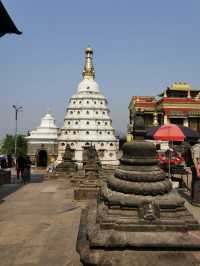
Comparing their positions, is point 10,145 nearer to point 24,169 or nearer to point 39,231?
point 24,169

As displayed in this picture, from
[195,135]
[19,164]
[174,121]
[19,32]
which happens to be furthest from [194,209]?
[174,121]

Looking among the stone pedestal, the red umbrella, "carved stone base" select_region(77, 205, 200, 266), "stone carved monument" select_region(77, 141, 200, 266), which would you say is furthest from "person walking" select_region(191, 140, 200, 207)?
the stone pedestal

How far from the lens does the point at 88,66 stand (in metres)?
38.8

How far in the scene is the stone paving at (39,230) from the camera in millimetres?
4276

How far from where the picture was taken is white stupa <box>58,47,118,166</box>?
3500cm

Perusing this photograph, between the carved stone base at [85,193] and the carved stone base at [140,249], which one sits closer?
the carved stone base at [140,249]

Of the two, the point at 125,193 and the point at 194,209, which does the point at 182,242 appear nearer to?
the point at 125,193

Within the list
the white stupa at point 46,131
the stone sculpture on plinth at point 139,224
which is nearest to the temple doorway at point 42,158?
the white stupa at point 46,131

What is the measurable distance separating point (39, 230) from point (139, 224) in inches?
104

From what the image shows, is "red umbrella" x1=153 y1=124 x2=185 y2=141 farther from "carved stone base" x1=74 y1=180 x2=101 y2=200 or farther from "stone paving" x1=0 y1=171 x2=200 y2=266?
"carved stone base" x1=74 y1=180 x2=101 y2=200

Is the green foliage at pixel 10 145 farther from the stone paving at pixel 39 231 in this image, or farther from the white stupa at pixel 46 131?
the stone paving at pixel 39 231

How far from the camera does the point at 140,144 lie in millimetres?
4910

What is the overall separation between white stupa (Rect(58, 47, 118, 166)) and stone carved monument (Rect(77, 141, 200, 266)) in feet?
97.4

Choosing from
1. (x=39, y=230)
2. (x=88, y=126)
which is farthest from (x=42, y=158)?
(x=39, y=230)
